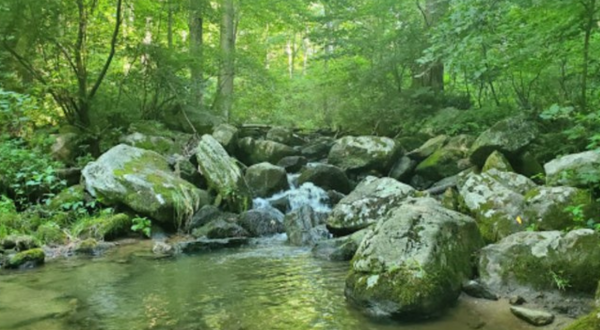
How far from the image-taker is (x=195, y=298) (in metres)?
4.71

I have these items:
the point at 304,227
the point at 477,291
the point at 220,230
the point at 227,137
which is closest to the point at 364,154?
the point at 227,137

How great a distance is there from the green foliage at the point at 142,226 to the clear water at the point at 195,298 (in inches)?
50.8

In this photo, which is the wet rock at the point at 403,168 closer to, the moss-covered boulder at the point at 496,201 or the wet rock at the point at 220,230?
the moss-covered boulder at the point at 496,201

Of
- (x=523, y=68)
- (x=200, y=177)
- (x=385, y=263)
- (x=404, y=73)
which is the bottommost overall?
(x=385, y=263)

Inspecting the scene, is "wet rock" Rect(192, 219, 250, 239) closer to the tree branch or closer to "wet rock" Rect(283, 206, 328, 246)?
"wet rock" Rect(283, 206, 328, 246)

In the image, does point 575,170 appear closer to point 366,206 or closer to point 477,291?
point 477,291

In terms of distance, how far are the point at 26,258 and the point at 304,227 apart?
4.11 meters

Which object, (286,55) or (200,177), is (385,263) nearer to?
(200,177)

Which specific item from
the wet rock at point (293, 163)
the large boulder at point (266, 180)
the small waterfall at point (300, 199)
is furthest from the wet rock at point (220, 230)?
the wet rock at point (293, 163)

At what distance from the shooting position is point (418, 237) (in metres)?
4.47

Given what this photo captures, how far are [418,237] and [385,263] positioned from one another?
17.0 inches

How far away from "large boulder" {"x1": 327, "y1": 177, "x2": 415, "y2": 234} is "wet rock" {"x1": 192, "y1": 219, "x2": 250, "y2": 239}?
1556 mm

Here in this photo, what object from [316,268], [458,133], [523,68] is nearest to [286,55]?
[458,133]

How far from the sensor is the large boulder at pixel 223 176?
30.0ft
